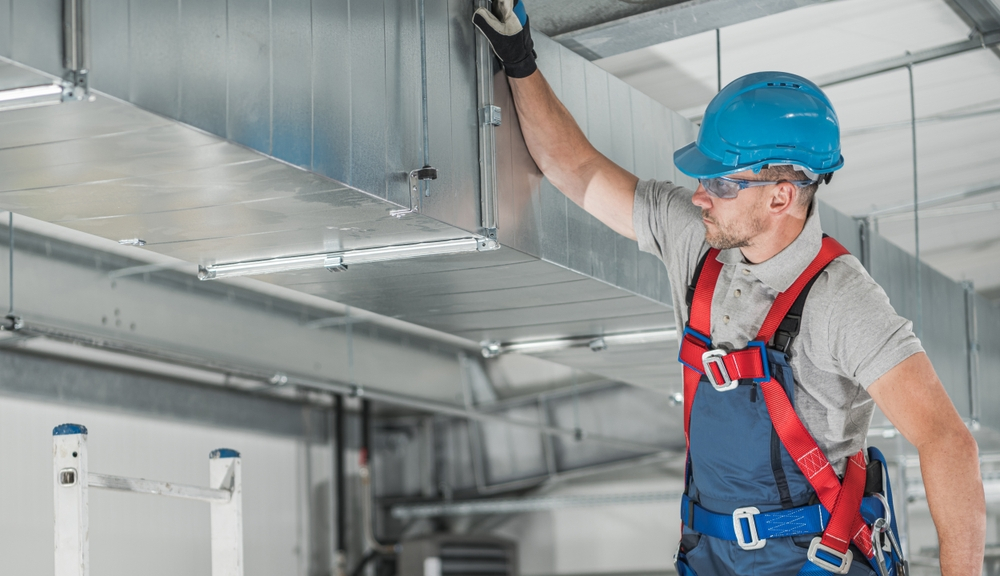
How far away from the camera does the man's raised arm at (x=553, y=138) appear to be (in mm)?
3305

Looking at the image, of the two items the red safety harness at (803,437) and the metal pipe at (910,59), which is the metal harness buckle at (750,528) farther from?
the metal pipe at (910,59)

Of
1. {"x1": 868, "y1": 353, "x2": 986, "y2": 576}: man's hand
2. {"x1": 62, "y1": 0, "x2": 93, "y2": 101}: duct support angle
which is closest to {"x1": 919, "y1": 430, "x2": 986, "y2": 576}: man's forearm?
{"x1": 868, "y1": 353, "x2": 986, "y2": 576}: man's hand

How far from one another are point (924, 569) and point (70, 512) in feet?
33.3

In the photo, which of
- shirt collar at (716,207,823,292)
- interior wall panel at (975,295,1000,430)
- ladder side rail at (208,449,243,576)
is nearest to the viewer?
shirt collar at (716,207,823,292)

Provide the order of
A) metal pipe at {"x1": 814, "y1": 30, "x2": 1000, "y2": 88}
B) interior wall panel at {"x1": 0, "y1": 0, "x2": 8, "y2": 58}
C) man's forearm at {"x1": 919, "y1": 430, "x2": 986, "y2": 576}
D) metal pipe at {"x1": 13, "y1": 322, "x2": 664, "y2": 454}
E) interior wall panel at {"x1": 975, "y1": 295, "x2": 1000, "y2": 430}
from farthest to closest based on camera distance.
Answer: interior wall panel at {"x1": 975, "y1": 295, "x2": 1000, "y2": 430} → metal pipe at {"x1": 13, "y1": 322, "x2": 664, "y2": 454} → metal pipe at {"x1": 814, "y1": 30, "x2": 1000, "y2": 88} → man's forearm at {"x1": 919, "y1": 430, "x2": 986, "y2": 576} → interior wall panel at {"x1": 0, "y1": 0, "x2": 8, "y2": 58}

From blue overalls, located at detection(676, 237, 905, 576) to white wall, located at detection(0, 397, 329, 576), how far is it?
696cm

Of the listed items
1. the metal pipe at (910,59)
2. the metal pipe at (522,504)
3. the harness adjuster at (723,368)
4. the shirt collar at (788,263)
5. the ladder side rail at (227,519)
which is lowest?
the ladder side rail at (227,519)

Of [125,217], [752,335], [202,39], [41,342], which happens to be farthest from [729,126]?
[41,342]

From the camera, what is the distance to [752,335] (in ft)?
8.89

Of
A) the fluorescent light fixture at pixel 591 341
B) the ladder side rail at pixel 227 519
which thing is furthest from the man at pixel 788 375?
the fluorescent light fixture at pixel 591 341

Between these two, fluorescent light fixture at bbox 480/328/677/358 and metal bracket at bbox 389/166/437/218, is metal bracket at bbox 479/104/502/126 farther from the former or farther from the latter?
fluorescent light fixture at bbox 480/328/677/358

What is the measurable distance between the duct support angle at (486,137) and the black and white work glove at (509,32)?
5 cm

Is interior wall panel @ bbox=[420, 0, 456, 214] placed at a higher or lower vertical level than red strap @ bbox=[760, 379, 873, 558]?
higher

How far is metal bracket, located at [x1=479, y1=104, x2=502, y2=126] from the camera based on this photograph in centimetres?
345
